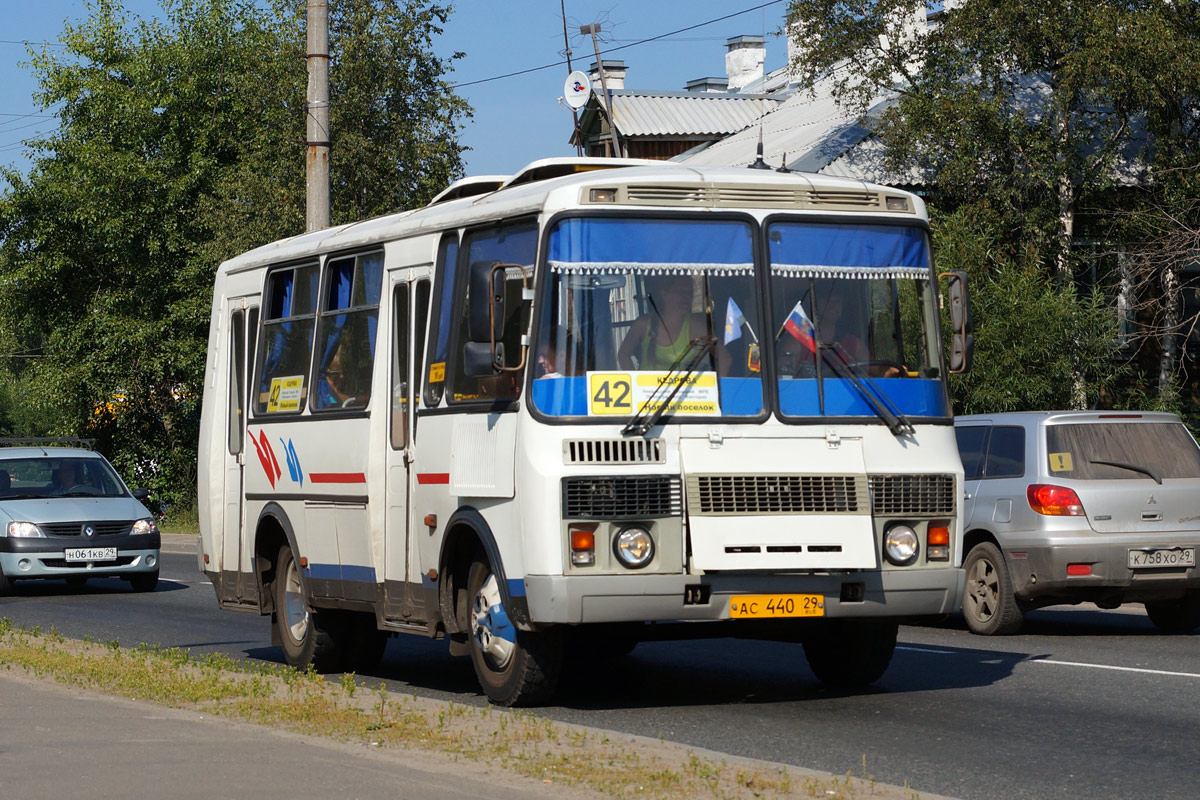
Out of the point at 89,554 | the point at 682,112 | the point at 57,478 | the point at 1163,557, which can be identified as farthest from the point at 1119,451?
the point at 682,112

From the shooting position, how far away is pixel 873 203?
9.75 meters

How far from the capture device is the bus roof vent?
29.0 ft

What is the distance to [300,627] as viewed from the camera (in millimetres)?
12086

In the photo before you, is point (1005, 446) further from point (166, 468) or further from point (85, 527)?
point (166, 468)

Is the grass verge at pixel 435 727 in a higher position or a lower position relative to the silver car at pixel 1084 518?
lower

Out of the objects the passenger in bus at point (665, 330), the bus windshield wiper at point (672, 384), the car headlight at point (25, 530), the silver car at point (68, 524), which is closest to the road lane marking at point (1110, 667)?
the passenger in bus at point (665, 330)

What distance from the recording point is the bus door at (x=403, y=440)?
34.1 feet

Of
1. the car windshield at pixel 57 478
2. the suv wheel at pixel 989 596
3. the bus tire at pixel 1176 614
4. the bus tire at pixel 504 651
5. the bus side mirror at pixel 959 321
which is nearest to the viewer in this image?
the bus tire at pixel 504 651

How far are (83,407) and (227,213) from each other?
11.9 m

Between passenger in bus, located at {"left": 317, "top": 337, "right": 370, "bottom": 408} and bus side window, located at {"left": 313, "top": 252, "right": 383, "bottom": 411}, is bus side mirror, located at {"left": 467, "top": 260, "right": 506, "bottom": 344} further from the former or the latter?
passenger in bus, located at {"left": 317, "top": 337, "right": 370, "bottom": 408}

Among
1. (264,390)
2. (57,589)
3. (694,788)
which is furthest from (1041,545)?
(57,589)

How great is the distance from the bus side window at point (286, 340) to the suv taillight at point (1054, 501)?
18.9ft

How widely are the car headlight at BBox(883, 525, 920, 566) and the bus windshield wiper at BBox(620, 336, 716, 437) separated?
53.4 inches

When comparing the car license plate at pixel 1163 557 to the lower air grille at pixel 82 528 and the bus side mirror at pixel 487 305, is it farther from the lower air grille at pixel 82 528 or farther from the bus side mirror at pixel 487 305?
the lower air grille at pixel 82 528
